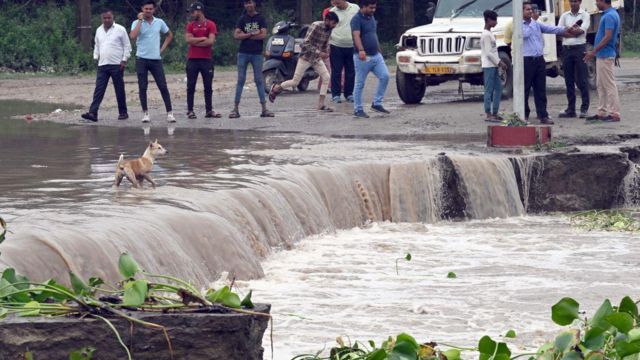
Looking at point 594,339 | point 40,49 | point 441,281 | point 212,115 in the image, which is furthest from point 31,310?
point 40,49

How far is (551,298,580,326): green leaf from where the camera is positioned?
559cm

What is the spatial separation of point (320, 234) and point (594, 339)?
7.17 m

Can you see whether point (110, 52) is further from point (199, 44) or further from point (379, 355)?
point (379, 355)

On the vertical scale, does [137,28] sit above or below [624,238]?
above

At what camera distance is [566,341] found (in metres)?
5.50

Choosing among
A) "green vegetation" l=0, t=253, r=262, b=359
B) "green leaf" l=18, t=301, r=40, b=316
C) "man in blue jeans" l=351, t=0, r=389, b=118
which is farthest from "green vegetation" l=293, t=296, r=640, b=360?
"man in blue jeans" l=351, t=0, r=389, b=118

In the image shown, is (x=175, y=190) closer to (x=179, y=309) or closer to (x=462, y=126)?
(x=179, y=309)

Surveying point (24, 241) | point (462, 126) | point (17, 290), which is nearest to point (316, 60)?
point (462, 126)

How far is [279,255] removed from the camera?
1138 cm

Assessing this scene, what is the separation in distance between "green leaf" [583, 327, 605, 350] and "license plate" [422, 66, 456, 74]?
631 inches

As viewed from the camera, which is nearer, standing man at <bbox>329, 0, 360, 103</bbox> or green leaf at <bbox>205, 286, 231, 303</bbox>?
green leaf at <bbox>205, 286, 231, 303</bbox>

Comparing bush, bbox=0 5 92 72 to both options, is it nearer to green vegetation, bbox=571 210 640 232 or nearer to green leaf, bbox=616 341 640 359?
green vegetation, bbox=571 210 640 232

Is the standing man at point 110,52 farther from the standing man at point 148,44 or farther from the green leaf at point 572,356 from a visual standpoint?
the green leaf at point 572,356

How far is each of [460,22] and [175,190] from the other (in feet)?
38.9
